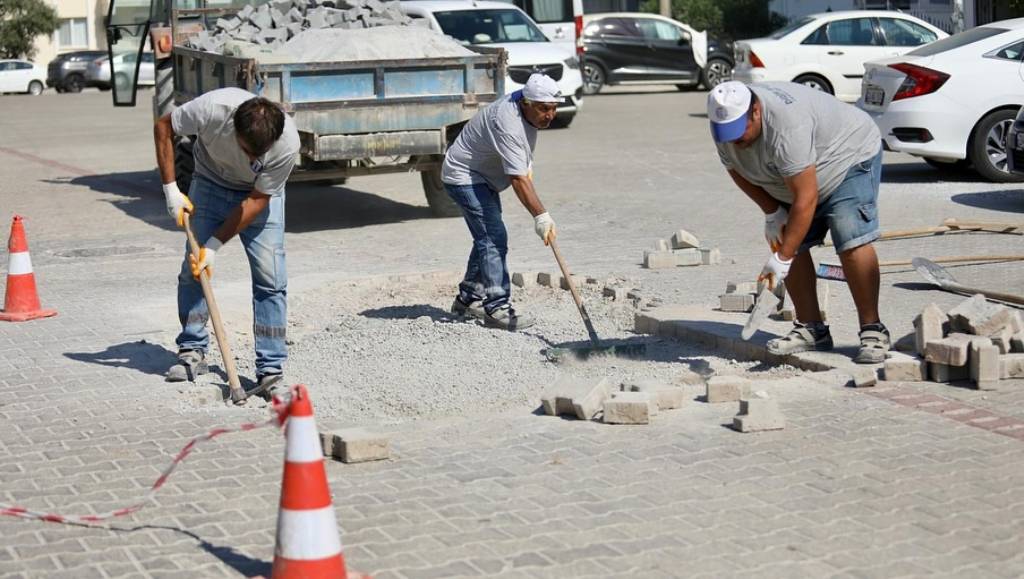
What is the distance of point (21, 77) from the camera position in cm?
4547

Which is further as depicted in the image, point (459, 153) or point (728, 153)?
point (459, 153)

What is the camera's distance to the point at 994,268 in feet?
34.6

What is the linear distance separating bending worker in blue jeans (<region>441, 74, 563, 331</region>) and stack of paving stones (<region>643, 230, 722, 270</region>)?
6.82ft

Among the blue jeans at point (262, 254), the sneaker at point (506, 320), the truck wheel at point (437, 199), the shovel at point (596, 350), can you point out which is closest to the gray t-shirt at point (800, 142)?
the shovel at point (596, 350)

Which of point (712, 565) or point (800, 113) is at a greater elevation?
point (800, 113)

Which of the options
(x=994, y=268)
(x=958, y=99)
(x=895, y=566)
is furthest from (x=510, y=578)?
(x=958, y=99)

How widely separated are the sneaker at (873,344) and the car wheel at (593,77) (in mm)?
21793

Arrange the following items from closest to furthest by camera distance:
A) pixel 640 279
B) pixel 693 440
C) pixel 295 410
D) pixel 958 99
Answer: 1. pixel 295 410
2. pixel 693 440
3. pixel 640 279
4. pixel 958 99

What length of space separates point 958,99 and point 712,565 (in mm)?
11129

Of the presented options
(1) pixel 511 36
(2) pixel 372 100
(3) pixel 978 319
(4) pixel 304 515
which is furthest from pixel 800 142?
(1) pixel 511 36

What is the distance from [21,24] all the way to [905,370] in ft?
178

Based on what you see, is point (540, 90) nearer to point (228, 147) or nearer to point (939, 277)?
point (228, 147)

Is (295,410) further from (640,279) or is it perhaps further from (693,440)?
(640,279)

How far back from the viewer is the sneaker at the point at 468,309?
30.2 ft
